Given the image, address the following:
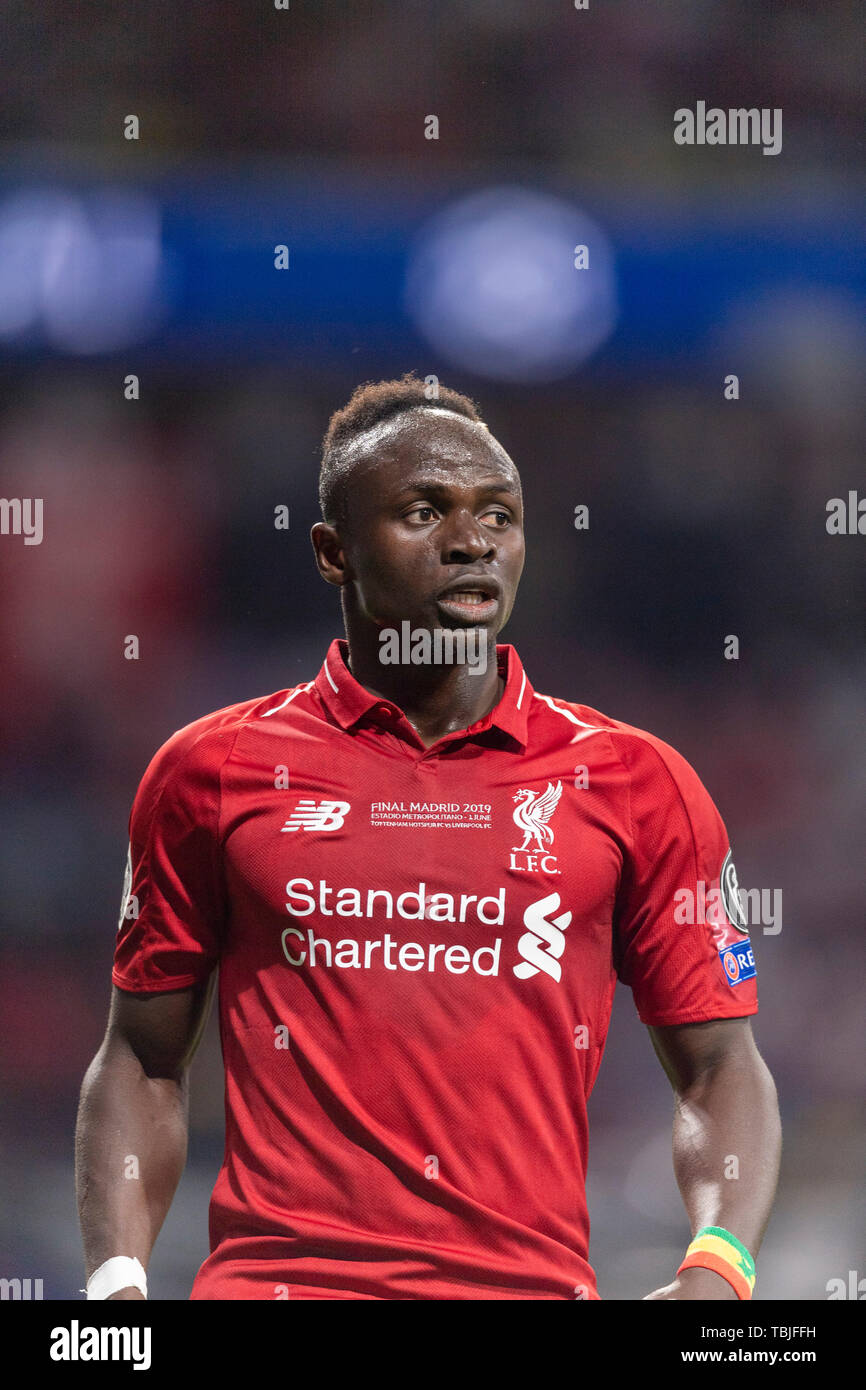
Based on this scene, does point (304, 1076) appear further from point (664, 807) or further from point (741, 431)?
point (741, 431)

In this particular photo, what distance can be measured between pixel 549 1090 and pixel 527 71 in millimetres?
2309

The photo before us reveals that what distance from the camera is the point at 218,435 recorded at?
351 cm

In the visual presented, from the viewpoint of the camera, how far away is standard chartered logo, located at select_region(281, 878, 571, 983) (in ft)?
7.32

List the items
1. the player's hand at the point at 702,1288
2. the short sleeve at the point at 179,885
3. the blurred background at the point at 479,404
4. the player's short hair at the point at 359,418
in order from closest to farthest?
the player's hand at the point at 702,1288, the short sleeve at the point at 179,885, the player's short hair at the point at 359,418, the blurred background at the point at 479,404

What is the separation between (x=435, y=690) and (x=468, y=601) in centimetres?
19

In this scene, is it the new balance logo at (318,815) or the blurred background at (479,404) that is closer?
the new balance logo at (318,815)

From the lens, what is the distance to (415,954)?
2232mm

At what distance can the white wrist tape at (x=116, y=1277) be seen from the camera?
7.32 feet

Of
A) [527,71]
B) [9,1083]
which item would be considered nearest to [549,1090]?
[9,1083]

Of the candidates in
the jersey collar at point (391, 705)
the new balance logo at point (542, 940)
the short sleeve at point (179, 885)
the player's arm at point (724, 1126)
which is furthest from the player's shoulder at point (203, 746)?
the player's arm at point (724, 1126)

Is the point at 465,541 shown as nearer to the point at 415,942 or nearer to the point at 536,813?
the point at 536,813

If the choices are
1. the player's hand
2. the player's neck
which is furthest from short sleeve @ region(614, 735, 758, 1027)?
the player's hand

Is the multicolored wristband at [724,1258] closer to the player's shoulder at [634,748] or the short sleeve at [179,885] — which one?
the player's shoulder at [634,748]

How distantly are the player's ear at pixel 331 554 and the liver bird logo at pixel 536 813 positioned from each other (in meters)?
0.52
